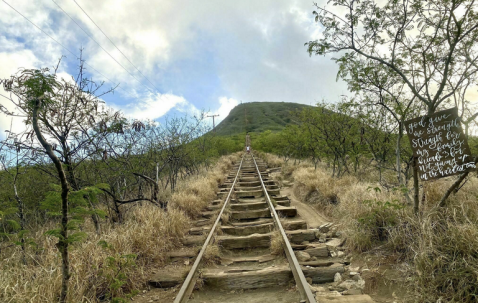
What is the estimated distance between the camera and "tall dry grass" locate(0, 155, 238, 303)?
130 inches

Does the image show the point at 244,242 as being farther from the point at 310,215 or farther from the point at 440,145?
the point at 440,145

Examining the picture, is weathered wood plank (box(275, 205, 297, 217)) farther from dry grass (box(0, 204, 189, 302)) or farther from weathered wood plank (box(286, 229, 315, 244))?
dry grass (box(0, 204, 189, 302))

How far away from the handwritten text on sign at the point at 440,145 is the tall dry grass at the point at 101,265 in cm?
453

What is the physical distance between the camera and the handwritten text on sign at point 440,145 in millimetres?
3713

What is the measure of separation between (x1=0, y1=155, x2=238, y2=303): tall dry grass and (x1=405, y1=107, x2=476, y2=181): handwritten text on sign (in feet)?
14.9

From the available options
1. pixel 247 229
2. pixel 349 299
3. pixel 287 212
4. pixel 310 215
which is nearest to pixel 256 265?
pixel 247 229

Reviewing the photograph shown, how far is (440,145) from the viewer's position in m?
3.93

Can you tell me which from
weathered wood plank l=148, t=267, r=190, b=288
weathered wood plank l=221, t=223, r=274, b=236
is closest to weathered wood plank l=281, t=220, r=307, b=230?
weathered wood plank l=221, t=223, r=274, b=236

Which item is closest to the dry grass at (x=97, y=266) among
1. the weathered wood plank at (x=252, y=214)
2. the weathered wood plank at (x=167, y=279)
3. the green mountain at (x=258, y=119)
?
the weathered wood plank at (x=167, y=279)

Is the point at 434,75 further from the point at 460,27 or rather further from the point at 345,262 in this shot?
the point at 345,262

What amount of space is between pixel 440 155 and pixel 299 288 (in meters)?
2.72

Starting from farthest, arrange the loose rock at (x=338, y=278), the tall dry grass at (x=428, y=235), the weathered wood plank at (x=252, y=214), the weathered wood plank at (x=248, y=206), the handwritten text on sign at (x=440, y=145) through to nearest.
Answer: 1. the weathered wood plank at (x=248, y=206)
2. the weathered wood plank at (x=252, y=214)
3. the loose rock at (x=338, y=278)
4. the handwritten text on sign at (x=440, y=145)
5. the tall dry grass at (x=428, y=235)

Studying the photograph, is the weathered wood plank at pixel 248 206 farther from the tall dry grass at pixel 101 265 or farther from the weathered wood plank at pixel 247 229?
the tall dry grass at pixel 101 265

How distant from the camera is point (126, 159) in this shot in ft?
24.8
